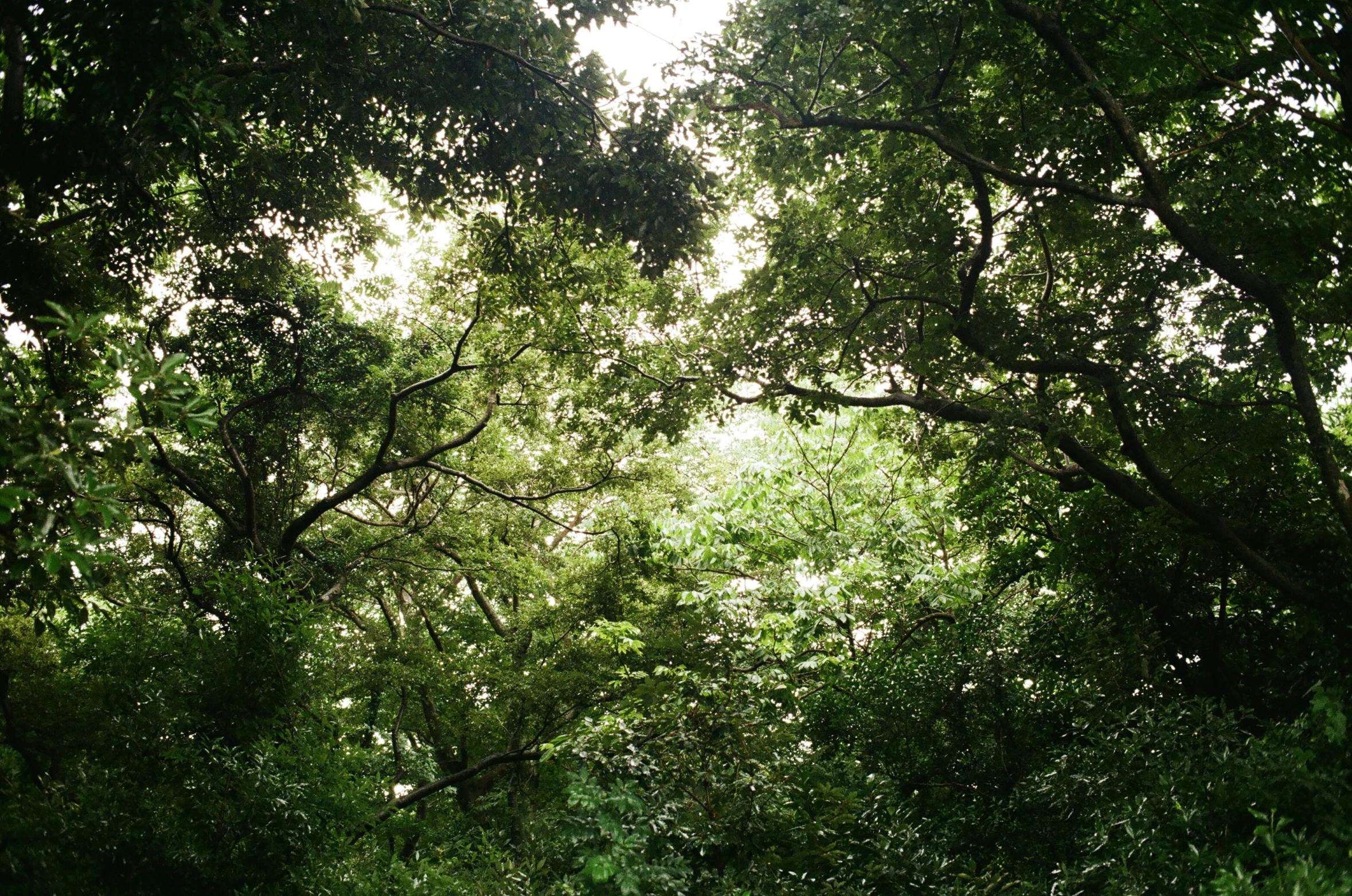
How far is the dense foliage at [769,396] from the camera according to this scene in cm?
325

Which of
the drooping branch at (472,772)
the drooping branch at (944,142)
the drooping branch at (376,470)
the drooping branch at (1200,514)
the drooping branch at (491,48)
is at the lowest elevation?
the drooping branch at (1200,514)

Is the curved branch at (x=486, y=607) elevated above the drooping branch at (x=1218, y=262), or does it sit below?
above

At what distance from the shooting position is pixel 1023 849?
4734 millimetres

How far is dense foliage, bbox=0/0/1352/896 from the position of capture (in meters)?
3.25

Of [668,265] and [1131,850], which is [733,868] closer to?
[1131,850]

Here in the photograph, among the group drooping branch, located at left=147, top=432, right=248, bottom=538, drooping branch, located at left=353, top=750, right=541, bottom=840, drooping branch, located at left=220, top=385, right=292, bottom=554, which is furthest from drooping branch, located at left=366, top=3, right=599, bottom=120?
drooping branch, located at left=353, top=750, right=541, bottom=840

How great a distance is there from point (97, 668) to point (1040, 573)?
23.8ft

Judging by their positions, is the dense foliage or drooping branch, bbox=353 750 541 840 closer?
the dense foliage

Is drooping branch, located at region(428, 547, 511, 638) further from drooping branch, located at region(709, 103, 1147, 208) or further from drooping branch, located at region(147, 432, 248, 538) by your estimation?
drooping branch, located at region(709, 103, 1147, 208)

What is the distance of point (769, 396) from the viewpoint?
6242 mm

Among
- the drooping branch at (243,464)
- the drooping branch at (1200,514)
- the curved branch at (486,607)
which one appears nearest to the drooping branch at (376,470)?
the drooping branch at (243,464)

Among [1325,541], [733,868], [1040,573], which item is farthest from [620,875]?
[1040,573]

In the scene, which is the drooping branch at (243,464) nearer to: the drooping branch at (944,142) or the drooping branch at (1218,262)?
the drooping branch at (944,142)

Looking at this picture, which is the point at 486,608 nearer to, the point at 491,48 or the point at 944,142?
the point at 491,48
